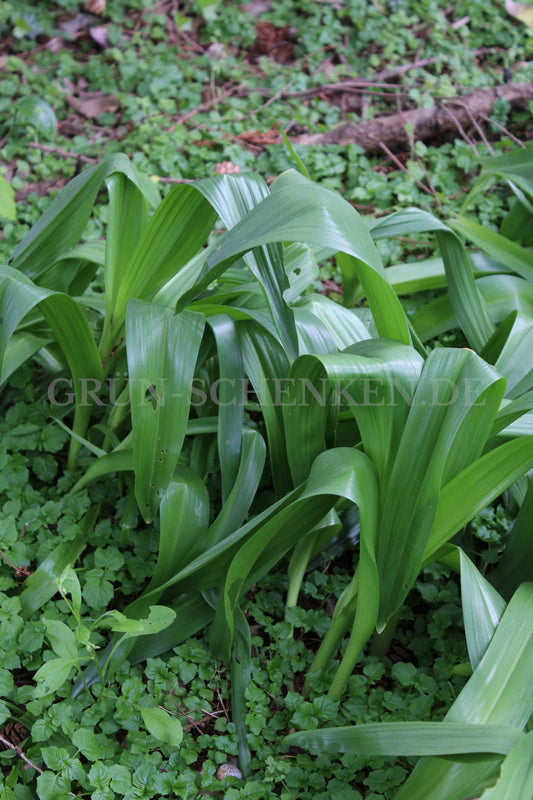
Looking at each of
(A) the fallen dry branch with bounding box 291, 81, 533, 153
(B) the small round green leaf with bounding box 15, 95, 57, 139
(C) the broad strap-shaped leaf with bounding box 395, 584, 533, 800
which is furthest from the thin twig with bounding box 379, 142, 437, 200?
(C) the broad strap-shaped leaf with bounding box 395, 584, 533, 800

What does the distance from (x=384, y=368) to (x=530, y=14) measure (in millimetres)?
2347

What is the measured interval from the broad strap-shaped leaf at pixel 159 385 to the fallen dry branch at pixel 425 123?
1385 millimetres

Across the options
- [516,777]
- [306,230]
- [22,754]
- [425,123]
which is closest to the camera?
[516,777]

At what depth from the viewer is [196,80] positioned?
2496 mm

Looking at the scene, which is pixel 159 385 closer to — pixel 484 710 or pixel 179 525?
pixel 179 525

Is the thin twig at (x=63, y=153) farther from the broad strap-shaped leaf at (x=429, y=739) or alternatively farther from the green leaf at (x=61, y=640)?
the broad strap-shaped leaf at (x=429, y=739)

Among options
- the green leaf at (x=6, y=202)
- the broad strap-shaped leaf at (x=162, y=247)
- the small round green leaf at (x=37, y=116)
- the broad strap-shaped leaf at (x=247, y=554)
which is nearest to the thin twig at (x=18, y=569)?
the broad strap-shaped leaf at (x=247, y=554)

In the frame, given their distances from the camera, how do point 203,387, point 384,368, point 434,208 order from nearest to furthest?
1. point 384,368
2. point 203,387
3. point 434,208

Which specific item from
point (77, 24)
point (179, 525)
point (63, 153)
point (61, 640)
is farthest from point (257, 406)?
point (77, 24)

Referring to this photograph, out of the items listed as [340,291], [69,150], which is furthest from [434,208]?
[69,150]

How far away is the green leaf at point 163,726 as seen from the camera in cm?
99

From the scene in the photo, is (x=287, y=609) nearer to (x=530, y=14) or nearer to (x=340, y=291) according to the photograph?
(x=340, y=291)

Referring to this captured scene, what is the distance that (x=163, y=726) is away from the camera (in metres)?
1.00

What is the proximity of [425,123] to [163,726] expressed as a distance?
6.87 ft
